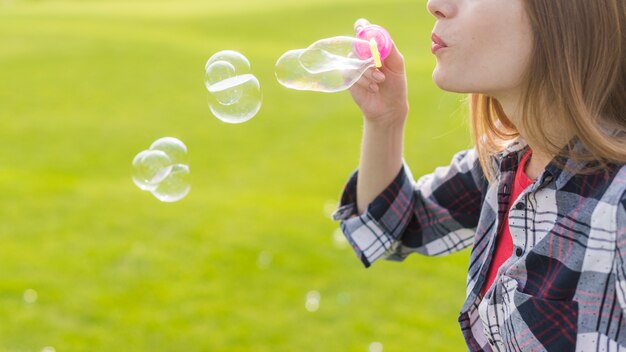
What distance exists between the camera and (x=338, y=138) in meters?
9.40

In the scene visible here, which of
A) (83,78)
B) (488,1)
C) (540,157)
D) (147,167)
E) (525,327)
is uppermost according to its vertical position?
(83,78)

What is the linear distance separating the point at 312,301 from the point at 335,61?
2.57 meters

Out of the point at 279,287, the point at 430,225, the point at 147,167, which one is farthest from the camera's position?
the point at 279,287

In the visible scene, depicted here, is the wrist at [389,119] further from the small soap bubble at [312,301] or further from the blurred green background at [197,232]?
the small soap bubble at [312,301]

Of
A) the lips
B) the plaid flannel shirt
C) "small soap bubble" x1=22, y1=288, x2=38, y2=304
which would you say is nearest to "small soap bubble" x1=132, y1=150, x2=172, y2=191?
the plaid flannel shirt

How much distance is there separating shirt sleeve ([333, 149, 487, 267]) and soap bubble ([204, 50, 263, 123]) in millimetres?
529

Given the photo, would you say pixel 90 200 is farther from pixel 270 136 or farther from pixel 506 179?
pixel 506 179

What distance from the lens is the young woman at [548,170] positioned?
156 centimetres

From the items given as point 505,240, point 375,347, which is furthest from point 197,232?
point 505,240

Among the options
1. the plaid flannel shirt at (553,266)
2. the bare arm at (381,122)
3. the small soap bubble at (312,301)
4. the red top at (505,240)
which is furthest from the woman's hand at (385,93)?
the small soap bubble at (312,301)

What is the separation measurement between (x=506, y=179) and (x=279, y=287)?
2978 mm

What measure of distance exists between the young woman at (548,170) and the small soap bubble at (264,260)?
10.4 ft

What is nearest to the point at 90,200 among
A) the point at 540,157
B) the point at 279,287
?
the point at 279,287

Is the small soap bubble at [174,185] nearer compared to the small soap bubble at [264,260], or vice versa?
the small soap bubble at [174,185]
